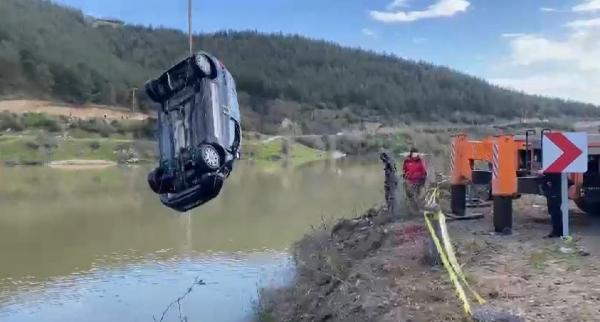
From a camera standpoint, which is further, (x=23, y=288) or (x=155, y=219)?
(x=155, y=219)

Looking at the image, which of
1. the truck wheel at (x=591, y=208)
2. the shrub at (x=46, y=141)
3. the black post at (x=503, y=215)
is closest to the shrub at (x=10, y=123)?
the shrub at (x=46, y=141)

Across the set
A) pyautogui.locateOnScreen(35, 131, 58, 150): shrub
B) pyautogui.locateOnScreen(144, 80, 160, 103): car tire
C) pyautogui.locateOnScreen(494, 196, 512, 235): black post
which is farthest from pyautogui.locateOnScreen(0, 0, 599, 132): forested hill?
pyautogui.locateOnScreen(144, 80, 160, 103): car tire

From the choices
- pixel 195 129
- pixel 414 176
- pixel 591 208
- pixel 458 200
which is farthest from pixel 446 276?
pixel 414 176

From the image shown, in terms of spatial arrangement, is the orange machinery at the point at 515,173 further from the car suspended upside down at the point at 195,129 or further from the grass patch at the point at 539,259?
the car suspended upside down at the point at 195,129

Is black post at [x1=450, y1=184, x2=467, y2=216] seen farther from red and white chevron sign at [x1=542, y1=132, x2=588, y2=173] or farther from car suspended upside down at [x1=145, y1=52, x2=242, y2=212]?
car suspended upside down at [x1=145, y1=52, x2=242, y2=212]

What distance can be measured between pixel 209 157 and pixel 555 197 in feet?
15.7

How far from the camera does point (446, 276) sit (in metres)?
7.05

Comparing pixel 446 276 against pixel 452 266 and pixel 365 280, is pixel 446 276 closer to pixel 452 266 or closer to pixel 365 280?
pixel 452 266

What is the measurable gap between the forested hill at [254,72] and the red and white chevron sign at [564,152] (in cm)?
9688

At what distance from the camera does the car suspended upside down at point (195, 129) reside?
5691mm

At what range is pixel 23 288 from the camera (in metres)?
13.7

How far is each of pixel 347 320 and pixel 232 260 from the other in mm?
9280

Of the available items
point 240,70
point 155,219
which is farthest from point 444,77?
point 155,219

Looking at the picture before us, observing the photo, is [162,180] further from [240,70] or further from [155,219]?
[240,70]
